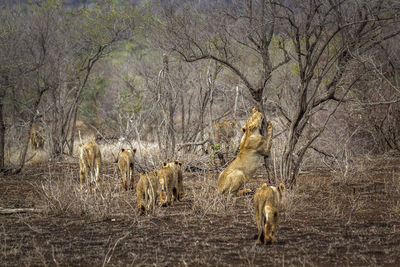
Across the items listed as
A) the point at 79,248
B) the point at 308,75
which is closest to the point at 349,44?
the point at 308,75

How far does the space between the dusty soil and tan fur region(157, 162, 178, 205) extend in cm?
19

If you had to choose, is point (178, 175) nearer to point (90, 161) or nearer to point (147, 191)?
point (147, 191)

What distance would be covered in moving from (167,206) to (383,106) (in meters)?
8.54

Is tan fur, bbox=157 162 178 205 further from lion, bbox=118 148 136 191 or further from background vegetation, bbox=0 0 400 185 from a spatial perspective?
background vegetation, bbox=0 0 400 185

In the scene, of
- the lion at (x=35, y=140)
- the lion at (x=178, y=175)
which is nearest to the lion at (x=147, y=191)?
the lion at (x=178, y=175)

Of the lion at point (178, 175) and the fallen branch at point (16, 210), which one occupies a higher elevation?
the lion at point (178, 175)

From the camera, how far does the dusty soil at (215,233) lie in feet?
19.4

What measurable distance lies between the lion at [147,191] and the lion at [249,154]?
1.72 m

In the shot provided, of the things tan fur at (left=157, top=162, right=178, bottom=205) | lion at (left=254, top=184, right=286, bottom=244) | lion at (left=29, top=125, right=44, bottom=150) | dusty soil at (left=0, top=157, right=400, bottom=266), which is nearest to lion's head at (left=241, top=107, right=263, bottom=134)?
dusty soil at (left=0, top=157, right=400, bottom=266)

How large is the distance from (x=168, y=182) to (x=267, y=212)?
314 cm

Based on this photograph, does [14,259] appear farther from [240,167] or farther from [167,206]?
[240,167]

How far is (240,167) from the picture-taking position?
9.88m

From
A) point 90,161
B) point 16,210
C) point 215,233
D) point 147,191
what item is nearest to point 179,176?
point 147,191

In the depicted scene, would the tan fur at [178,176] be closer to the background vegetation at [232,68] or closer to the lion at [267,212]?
the background vegetation at [232,68]
